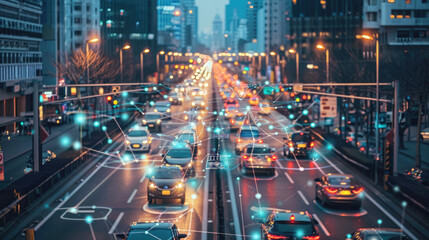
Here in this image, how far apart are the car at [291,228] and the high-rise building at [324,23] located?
114 metres

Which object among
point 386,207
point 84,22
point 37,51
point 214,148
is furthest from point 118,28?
point 386,207

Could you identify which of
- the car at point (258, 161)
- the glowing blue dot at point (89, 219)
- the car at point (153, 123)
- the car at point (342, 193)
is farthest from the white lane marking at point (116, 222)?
the car at point (153, 123)

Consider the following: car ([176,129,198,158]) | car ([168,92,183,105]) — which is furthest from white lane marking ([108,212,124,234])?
car ([168,92,183,105])

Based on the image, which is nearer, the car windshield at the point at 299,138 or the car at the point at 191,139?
the car at the point at 191,139

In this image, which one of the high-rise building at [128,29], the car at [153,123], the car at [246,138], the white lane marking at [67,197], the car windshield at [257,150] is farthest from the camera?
the high-rise building at [128,29]

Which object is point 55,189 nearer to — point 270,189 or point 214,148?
point 270,189

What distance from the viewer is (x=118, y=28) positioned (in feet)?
385

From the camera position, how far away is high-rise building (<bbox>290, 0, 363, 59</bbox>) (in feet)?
450

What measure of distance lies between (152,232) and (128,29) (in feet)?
339

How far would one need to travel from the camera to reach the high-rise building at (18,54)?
63.5 meters

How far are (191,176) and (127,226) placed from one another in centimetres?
1194

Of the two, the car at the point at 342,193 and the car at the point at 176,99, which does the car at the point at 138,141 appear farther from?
the car at the point at 176,99

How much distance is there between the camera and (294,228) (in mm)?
19547

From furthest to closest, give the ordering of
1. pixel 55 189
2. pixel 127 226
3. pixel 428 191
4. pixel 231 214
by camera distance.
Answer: pixel 55 189, pixel 428 191, pixel 231 214, pixel 127 226
